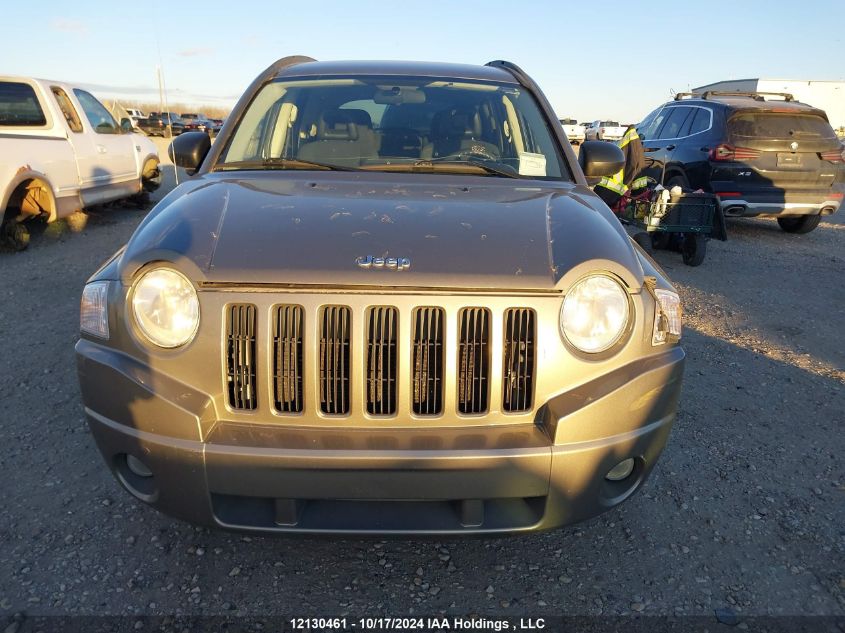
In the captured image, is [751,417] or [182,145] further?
[751,417]

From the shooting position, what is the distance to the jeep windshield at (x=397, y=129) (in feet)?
10.2

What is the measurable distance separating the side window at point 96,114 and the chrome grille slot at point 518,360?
8793mm

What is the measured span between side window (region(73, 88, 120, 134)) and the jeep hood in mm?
7577

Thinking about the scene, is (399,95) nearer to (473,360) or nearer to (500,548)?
(473,360)

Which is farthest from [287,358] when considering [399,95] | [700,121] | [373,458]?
[700,121]

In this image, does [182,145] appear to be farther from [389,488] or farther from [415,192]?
[389,488]

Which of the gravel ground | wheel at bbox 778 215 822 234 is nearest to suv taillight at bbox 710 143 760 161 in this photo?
wheel at bbox 778 215 822 234

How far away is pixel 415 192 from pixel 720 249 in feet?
25.0

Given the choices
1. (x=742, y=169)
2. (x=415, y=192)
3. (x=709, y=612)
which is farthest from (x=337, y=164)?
(x=742, y=169)

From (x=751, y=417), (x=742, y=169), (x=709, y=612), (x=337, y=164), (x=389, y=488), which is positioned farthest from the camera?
(x=742, y=169)

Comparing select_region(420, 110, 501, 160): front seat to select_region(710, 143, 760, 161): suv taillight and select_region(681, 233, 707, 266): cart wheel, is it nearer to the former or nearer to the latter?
select_region(681, 233, 707, 266): cart wheel

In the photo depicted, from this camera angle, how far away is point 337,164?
3064mm

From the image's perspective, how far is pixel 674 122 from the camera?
9781 mm

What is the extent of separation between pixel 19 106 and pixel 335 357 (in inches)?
316
